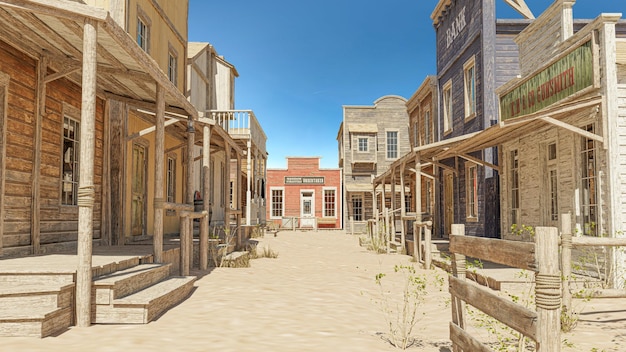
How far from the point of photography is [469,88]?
570 inches

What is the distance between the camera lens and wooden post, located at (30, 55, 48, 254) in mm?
7090

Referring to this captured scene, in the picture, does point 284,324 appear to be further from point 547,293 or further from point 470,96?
point 470,96

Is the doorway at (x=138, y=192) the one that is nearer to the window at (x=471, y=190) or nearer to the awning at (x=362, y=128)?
the window at (x=471, y=190)

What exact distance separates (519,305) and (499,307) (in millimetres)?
282

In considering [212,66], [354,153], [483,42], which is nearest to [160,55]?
[212,66]

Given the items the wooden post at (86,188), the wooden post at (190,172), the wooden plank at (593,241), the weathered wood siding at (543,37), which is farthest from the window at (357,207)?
the wooden post at (86,188)

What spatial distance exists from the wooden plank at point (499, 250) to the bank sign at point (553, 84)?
17.3 ft

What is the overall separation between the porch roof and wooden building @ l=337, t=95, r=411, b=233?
782 inches

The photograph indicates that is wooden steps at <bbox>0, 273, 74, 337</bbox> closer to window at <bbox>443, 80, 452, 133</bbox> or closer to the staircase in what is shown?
the staircase

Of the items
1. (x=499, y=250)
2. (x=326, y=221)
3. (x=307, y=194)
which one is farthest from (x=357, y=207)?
(x=499, y=250)

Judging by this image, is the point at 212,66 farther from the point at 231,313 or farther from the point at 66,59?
the point at 231,313

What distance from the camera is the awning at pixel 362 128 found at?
27.6m

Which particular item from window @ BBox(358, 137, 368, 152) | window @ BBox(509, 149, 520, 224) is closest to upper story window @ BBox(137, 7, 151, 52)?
window @ BBox(509, 149, 520, 224)

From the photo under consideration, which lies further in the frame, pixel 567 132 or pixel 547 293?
pixel 567 132
